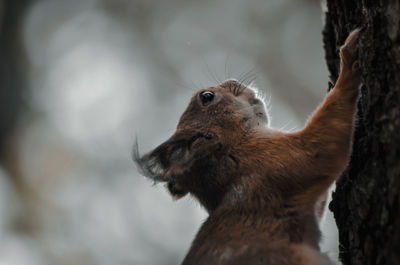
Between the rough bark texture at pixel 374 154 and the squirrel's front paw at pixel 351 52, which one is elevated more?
the squirrel's front paw at pixel 351 52

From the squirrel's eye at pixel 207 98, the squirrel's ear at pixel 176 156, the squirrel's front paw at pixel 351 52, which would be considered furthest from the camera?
the squirrel's eye at pixel 207 98

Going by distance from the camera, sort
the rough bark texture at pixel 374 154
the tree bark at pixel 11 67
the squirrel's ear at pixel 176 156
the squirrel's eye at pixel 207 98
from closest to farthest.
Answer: the rough bark texture at pixel 374 154 → the squirrel's ear at pixel 176 156 → the squirrel's eye at pixel 207 98 → the tree bark at pixel 11 67

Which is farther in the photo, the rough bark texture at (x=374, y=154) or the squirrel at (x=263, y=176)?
the squirrel at (x=263, y=176)

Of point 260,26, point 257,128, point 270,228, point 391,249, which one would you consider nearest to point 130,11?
point 260,26

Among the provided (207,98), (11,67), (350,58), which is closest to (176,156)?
(207,98)

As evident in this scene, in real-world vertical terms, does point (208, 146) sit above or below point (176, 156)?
below

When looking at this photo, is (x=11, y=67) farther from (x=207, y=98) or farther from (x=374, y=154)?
(x=374, y=154)

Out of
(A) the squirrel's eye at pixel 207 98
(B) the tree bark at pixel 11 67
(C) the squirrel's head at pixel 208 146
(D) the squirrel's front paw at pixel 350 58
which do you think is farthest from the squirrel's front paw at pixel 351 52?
(B) the tree bark at pixel 11 67

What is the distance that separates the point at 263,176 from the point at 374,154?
0.99 meters

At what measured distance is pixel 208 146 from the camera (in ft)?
13.3

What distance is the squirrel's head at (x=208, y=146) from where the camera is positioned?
3.93 m

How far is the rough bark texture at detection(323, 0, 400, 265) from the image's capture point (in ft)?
8.05

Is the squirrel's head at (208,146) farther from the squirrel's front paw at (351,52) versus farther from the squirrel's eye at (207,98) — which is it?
the squirrel's front paw at (351,52)

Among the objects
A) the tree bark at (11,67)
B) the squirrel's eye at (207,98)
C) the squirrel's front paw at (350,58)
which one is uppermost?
the tree bark at (11,67)
